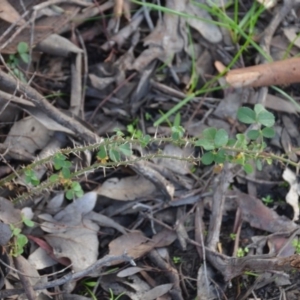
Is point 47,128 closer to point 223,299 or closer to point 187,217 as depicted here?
point 187,217

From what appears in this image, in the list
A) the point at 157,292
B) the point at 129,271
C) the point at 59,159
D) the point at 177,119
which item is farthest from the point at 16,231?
the point at 177,119

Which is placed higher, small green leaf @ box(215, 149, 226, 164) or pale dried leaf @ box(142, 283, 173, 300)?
small green leaf @ box(215, 149, 226, 164)

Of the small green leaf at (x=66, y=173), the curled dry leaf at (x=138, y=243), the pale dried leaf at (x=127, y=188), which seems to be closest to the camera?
the small green leaf at (x=66, y=173)

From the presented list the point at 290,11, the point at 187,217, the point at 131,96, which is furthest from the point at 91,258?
the point at 290,11

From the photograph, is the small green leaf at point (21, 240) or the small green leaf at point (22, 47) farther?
the small green leaf at point (22, 47)

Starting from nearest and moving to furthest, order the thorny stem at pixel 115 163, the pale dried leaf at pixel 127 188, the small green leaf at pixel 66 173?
the thorny stem at pixel 115 163, the small green leaf at pixel 66 173, the pale dried leaf at pixel 127 188

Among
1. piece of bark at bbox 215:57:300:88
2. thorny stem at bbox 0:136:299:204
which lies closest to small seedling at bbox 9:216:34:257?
thorny stem at bbox 0:136:299:204

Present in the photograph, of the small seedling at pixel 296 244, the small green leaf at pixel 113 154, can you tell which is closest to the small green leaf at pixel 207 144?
the small green leaf at pixel 113 154

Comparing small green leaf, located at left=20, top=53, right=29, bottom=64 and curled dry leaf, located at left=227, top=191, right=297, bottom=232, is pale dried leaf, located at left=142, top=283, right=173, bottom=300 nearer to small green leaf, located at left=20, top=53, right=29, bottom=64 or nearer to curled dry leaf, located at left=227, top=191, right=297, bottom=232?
curled dry leaf, located at left=227, top=191, right=297, bottom=232

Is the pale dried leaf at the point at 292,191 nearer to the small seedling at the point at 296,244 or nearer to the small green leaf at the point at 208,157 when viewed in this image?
the small seedling at the point at 296,244
